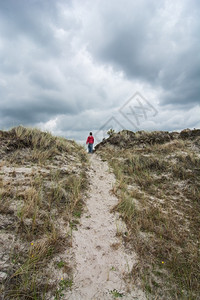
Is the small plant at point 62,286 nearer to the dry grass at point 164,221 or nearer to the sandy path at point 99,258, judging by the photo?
the sandy path at point 99,258

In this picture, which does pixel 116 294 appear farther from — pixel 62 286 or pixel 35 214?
pixel 35 214

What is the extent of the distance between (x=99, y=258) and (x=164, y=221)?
2151mm

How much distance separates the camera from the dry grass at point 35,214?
241cm

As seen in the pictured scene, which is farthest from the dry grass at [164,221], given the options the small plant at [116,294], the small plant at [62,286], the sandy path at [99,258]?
the small plant at [62,286]

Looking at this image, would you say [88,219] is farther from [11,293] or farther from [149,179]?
[149,179]

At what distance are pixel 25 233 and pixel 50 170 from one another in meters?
3.32

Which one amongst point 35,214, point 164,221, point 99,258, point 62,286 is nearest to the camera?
point 62,286

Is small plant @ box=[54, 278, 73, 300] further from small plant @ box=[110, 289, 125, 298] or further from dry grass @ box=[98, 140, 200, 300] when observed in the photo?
dry grass @ box=[98, 140, 200, 300]

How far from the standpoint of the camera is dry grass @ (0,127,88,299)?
2.41 meters

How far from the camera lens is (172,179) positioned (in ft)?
23.9

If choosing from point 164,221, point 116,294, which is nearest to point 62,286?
point 116,294

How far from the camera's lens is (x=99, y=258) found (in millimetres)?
3105

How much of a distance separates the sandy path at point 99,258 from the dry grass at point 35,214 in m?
0.23

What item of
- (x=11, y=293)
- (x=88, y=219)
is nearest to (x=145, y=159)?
(x=88, y=219)
